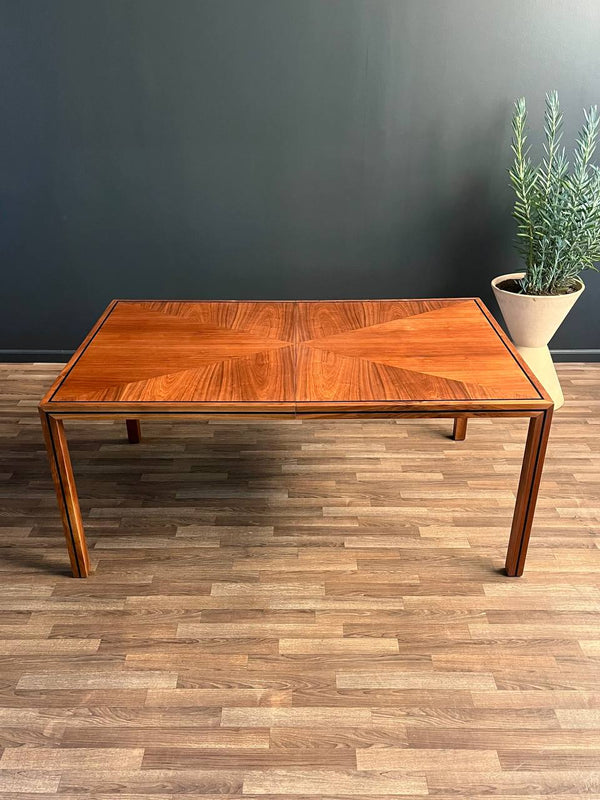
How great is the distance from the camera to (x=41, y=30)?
9.11 feet

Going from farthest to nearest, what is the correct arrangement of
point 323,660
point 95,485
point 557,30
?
point 557,30 < point 95,485 < point 323,660

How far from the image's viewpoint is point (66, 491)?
6.32 ft

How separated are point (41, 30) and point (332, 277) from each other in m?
1.54

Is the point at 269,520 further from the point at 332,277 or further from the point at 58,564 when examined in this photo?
the point at 332,277

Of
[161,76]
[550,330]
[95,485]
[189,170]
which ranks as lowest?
[95,485]

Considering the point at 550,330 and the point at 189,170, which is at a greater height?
the point at 189,170

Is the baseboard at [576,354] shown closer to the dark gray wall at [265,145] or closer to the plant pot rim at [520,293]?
the dark gray wall at [265,145]

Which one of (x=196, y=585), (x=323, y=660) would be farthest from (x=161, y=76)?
(x=323, y=660)

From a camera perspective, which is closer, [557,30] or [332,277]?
[557,30]

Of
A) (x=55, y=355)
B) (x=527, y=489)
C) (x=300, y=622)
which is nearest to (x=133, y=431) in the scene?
(x=55, y=355)

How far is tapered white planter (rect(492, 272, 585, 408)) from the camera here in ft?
9.02

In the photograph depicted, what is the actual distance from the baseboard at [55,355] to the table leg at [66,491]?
151 cm

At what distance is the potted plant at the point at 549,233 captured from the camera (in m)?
2.59

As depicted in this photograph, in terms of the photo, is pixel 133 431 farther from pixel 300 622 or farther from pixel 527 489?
pixel 527 489
